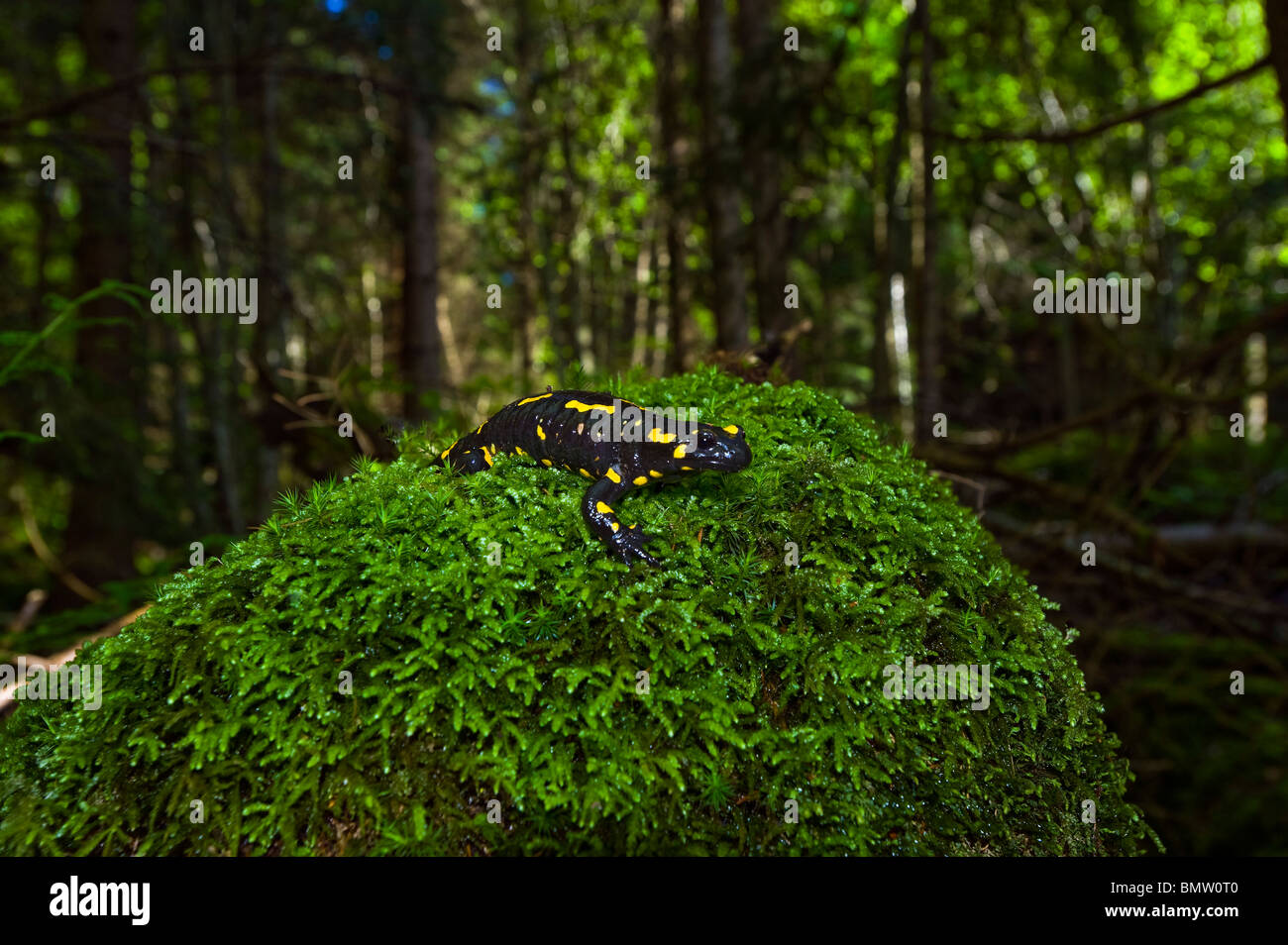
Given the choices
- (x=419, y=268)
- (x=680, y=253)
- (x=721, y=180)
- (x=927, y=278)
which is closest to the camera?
(x=721, y=180)

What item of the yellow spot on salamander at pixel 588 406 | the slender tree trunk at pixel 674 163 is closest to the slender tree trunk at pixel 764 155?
the slender tree trunk at pixel 674 163

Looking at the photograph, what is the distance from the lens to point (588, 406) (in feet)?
7.86

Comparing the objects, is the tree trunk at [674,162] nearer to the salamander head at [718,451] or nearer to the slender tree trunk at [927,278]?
the slender tree trunk at [927,278]

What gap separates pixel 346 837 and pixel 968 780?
166 cm

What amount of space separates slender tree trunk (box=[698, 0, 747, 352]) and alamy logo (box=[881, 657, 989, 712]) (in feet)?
16.3

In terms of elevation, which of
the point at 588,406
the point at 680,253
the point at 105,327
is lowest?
the point at 588,406

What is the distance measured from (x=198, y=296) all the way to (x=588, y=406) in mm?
5640

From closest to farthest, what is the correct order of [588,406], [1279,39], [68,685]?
[68,685] < [588,406] < [1279,39]

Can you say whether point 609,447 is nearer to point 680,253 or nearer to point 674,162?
point 680,253

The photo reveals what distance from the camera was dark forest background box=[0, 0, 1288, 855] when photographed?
5.94 metres

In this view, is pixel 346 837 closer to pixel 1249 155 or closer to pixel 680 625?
pixel 680 625
